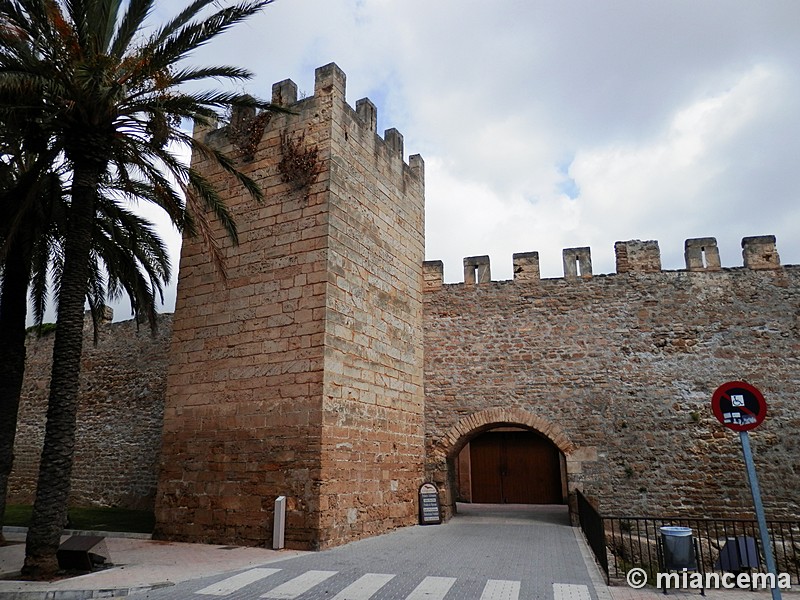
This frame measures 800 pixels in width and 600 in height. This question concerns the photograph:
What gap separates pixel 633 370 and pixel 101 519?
10.1m

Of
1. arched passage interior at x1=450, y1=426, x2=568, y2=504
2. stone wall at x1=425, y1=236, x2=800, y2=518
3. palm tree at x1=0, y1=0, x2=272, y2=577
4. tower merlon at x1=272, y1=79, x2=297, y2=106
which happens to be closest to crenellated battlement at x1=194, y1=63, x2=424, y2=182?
tower merlon at x1=272, y1=79, x2=297, y2=106

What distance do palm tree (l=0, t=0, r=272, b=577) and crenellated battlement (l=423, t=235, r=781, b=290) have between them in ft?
19.0

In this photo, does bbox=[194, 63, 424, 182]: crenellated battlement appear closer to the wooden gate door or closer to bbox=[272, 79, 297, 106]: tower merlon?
bbox=[272, 79, 297, 106]: tower merlon

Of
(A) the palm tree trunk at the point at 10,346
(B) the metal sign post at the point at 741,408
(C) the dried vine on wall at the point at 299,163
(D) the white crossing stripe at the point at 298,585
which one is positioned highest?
(C) the dried vine on wall at the point at 299,163

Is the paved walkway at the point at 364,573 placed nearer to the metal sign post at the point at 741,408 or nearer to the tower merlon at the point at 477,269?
the metal sign post at the point at 741,408

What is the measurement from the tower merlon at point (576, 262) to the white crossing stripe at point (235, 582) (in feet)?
25.0

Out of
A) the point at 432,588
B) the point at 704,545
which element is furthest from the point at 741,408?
the point at 704,545

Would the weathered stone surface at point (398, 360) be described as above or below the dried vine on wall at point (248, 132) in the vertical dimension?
below

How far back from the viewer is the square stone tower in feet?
26.7

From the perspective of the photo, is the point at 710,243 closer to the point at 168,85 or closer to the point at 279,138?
the point at 279,138

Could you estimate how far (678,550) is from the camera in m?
6.22

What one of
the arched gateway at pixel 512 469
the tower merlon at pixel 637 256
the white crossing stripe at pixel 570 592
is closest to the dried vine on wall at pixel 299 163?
the tower merlon at pixel 637 256

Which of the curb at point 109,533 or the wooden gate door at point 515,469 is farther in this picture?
the wooden gate door at point 515,469

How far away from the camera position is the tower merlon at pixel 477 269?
1173 cm
